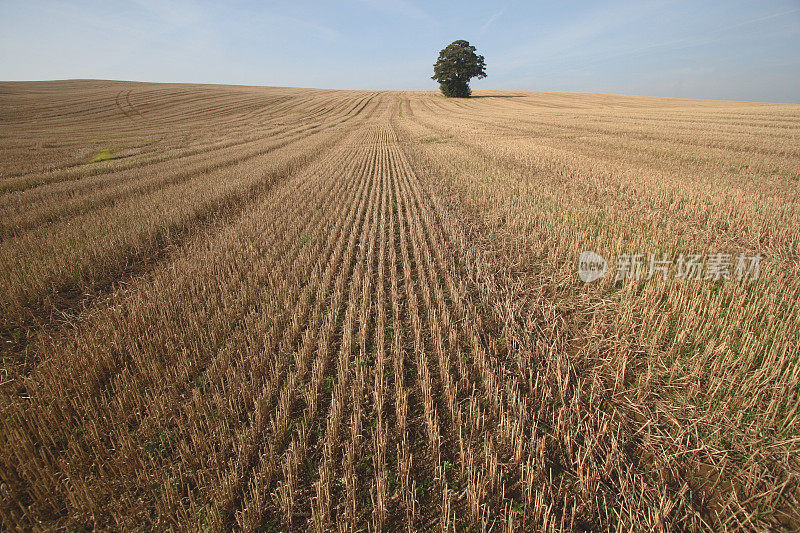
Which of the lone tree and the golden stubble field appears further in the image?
the lone tree

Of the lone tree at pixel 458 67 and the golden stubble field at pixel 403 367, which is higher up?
the lone tree at pixel 458 67

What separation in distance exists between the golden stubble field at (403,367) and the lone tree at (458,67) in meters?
58.6

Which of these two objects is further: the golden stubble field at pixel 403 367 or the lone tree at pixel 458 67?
the lone tree at pixel 458 67

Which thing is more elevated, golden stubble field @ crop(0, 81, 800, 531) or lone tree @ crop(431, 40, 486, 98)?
lone tree @ crop(431, 40, 486, 98)

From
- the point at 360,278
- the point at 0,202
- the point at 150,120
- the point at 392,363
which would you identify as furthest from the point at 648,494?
the point at 150,120

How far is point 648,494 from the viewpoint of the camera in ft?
7.27

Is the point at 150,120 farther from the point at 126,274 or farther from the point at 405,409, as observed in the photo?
the point at 405,409

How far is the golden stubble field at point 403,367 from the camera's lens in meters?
2.25

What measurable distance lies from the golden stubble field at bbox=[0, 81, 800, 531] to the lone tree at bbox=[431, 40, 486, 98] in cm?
5864

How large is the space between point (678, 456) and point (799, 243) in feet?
17.6

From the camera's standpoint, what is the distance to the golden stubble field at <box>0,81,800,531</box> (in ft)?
7.38

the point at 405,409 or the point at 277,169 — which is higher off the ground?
the point at 277,169

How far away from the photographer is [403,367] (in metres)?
3.49

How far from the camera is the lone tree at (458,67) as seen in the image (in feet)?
189
